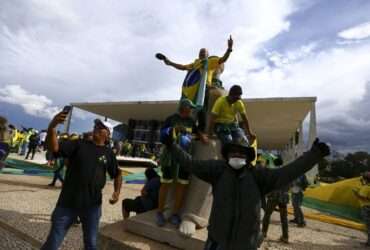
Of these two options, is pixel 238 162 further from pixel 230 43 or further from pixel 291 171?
pixel 230 43

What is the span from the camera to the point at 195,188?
11.3 feet

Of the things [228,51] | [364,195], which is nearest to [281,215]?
[364,195]

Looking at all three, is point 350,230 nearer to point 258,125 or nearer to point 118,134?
point 258,125

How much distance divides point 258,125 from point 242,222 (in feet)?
97.8

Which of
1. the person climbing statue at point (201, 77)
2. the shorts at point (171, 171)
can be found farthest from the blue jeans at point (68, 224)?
the person climbing statue at point (201, 77)

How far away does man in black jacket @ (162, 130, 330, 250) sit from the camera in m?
1.95

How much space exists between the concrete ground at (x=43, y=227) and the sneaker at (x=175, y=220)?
1466 millimetres

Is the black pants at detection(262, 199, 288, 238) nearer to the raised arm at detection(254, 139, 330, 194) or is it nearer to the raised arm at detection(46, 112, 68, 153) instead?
the raised arm at detection(254, 139, 330, 194)

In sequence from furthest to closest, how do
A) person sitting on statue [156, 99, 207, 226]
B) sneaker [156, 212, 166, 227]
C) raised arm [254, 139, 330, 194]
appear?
person sitting on statue [156, 99, 207, 226], sneaker [156, 212, 166, 227], raised arm [254, 139, 330, 194]

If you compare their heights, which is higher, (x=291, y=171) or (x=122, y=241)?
(x=291, y=171)

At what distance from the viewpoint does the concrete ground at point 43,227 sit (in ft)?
12.6

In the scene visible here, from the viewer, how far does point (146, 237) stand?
10.5ft

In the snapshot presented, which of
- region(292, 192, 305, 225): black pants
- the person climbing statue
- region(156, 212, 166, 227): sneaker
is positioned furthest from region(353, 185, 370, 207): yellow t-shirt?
region(156, 212, 166, 227): sneaker

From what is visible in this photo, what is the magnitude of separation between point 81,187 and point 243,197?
5.12ft
